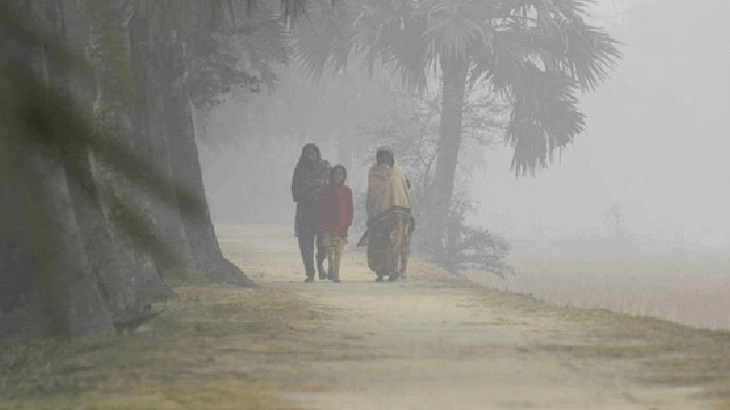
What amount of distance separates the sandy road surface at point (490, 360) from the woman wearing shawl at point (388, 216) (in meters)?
4.59

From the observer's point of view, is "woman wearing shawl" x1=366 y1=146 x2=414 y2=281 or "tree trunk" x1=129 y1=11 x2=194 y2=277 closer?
"tree trunk" x1=129 y1=11 x2=194 y2=277

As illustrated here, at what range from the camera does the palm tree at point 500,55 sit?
30078 millimetres

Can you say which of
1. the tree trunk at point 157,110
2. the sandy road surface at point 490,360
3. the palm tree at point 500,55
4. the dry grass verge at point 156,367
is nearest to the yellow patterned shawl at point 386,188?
the tree trunk at point 157,110

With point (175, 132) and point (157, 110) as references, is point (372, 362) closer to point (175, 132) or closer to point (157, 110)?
point (157, 110)

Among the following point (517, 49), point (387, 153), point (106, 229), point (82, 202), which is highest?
point (517, 49)

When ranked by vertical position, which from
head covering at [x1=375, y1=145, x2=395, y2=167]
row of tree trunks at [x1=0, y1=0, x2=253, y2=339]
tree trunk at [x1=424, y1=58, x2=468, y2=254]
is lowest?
row of tree trunks at [x1=0, y1=0, x2=253, y2=339]

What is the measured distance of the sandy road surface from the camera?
20.2 feet

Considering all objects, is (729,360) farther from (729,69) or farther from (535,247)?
(729,69)

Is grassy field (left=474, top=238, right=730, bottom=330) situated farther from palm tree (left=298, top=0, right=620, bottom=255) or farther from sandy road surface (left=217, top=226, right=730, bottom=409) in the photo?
palm tree (left=298, top=0, right=620, bottom=255)

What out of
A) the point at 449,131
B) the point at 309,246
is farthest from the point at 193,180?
the point at 449,131

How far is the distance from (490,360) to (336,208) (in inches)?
411

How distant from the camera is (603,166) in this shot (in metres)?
115

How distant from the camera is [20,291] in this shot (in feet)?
26.8

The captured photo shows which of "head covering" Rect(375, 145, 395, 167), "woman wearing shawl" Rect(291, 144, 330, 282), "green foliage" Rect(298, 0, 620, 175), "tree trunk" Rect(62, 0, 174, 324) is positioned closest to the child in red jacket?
"woman wearing shawl" Rect(291, 144, 330, 282)
